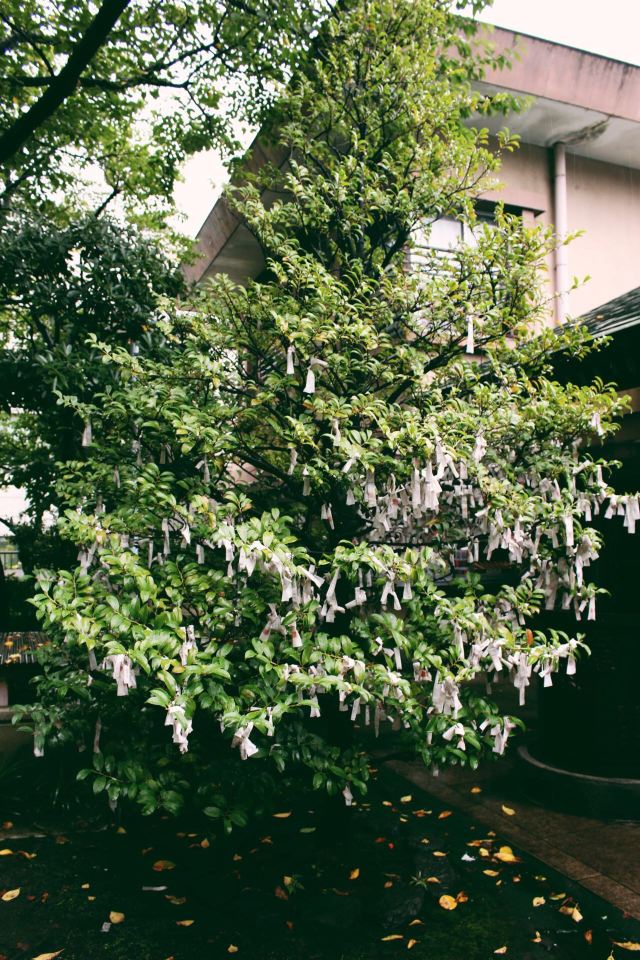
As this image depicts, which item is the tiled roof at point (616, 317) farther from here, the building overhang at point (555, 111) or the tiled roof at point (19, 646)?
the tiled roof at point (19, 646)

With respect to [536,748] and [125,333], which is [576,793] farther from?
[125,333]

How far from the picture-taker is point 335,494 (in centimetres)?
528

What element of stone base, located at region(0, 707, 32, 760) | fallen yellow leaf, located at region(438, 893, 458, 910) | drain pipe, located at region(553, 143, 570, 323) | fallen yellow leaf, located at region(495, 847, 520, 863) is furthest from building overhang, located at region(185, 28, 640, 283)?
fallen yellow leaf, located at region(438, 893, 458, 910)

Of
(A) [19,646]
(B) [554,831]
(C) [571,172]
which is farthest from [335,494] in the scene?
(C) [571,172]

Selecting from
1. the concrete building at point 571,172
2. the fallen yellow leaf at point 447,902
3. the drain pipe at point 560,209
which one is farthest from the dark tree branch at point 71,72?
the drain pipe at point 560,209

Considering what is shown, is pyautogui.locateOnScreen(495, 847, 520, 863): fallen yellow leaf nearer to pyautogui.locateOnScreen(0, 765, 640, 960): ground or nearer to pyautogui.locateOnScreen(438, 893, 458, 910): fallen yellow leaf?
pyautogui.locateOnScreen(0, 765, 640, 960): ground

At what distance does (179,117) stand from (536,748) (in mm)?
9314

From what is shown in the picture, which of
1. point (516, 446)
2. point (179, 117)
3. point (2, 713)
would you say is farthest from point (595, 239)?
point (2, 713)

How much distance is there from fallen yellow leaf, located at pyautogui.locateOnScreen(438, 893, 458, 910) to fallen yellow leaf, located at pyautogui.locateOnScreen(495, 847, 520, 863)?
2.67 feet

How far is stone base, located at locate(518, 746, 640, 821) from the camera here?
250 inches

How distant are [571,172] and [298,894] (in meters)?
13.2

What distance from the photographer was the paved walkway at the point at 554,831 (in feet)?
17.4

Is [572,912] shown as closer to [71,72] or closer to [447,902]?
[447,902]

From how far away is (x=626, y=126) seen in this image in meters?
12.7
